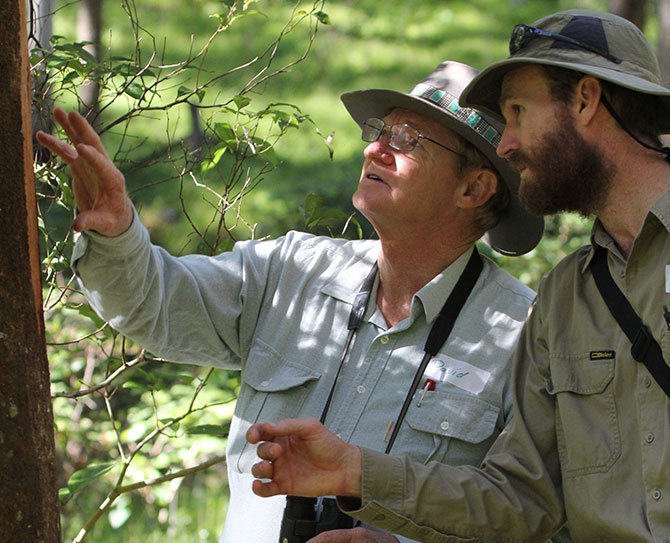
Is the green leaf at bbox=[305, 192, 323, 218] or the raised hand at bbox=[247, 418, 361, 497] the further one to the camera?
the green leaf at bbox=[305, 192, 323, 218]

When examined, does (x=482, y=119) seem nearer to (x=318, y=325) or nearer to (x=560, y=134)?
(x=560, y=134)

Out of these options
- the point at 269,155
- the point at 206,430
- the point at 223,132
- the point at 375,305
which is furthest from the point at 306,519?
the point at 223,132

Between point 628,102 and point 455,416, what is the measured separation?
1044mm

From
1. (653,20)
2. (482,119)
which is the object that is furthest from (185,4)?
(482,119)

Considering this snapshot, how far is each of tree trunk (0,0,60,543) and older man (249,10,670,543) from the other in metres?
0.53

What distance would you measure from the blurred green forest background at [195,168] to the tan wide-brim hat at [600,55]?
748 millimetres

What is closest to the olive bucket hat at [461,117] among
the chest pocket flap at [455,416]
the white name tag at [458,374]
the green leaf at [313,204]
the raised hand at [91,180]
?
the green leaf at [313,204]

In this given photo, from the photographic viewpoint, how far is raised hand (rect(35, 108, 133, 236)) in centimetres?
218

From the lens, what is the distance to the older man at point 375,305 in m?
2.72

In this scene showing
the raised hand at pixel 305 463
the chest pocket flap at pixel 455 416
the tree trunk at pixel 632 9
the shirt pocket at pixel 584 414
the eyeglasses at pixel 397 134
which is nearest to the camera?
the raised hand at pixel 305 463

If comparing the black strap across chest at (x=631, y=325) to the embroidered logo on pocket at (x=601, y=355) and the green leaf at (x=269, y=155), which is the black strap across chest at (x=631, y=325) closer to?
the embroidered logo on pocket at (x=601, y=355)

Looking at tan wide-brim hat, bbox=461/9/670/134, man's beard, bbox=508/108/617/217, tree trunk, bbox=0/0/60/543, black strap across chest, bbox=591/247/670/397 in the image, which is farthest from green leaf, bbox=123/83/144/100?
black strap across chest, bbox=591/247/670/397

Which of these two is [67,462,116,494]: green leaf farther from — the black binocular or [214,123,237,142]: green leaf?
[214,123,237,142]: green leaf

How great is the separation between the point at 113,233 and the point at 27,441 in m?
0.73
